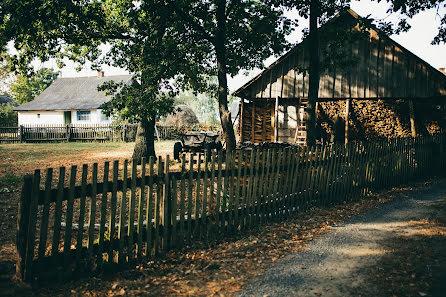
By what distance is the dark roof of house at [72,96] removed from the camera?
38.9 m

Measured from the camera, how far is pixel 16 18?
Answer: 10227 millimetres

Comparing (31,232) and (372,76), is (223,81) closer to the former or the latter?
(31,232)

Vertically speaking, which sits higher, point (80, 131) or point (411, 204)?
point (80, 131)

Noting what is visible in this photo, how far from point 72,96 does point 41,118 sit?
4.41m

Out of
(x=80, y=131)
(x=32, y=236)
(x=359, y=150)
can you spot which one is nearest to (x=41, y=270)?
(x=32, y=236)

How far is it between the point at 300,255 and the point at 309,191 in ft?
8.87

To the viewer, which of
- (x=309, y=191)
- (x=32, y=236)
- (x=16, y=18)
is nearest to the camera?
(x=32, y=236)

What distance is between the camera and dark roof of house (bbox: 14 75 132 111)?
3888 centimetres

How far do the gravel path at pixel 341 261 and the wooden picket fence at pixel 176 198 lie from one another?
3.87 ft

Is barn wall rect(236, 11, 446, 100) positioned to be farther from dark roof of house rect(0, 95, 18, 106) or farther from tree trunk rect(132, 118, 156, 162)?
dark roof of house rect(0, 95, 18, 106)

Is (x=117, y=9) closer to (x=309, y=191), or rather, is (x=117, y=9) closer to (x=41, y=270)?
(x=309, y=191)

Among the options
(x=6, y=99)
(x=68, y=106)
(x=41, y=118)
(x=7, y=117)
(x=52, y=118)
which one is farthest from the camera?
(x=6, y=99)

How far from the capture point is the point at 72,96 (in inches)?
1626

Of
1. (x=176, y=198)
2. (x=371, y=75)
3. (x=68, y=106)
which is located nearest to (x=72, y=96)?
(x=68, y=106)
